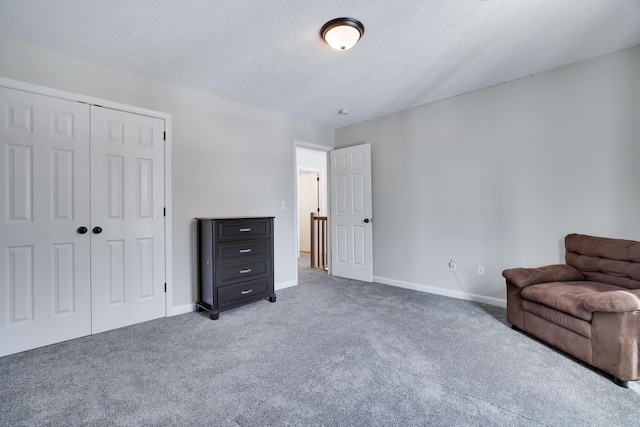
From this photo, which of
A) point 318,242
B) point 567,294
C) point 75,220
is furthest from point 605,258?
point 75,220

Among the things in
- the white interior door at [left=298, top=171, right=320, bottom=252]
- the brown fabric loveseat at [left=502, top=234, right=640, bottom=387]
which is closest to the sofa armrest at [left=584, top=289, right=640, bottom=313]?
the brown fabric loveseat at [left=502, top=234, right=640, bottom=387]

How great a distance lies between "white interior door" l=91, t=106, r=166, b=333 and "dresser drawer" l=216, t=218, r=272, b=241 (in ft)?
2.05

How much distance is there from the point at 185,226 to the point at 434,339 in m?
2.66

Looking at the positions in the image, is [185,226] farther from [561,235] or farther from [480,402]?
[561,235]

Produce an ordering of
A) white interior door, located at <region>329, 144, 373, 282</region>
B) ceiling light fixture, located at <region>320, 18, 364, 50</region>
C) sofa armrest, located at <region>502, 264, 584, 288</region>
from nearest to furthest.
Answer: ceiling light fixture, located at <region>320, 18, 364, 50</region> < sofa armrest, located at <region>502, 264, 584, 288</region> < white interior door, located at <region>329, 144, 373, 282</region>

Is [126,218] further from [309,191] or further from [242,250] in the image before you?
[309,191]

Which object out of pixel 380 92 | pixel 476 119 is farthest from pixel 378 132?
pixel 476 119

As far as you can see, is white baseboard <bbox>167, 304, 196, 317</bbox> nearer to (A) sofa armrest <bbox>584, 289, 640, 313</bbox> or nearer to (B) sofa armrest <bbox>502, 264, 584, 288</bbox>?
(B) sofa armrest <bbox>502, 264, 584, 288</bbox>

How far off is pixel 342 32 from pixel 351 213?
275 centimetres

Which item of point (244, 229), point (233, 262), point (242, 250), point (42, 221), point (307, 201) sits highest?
point (307, 201)

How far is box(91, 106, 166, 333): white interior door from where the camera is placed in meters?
2.63

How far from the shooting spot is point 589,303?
186 cm

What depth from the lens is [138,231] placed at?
113 inches

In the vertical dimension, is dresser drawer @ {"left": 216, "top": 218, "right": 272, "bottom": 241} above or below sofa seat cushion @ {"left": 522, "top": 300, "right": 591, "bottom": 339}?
above
